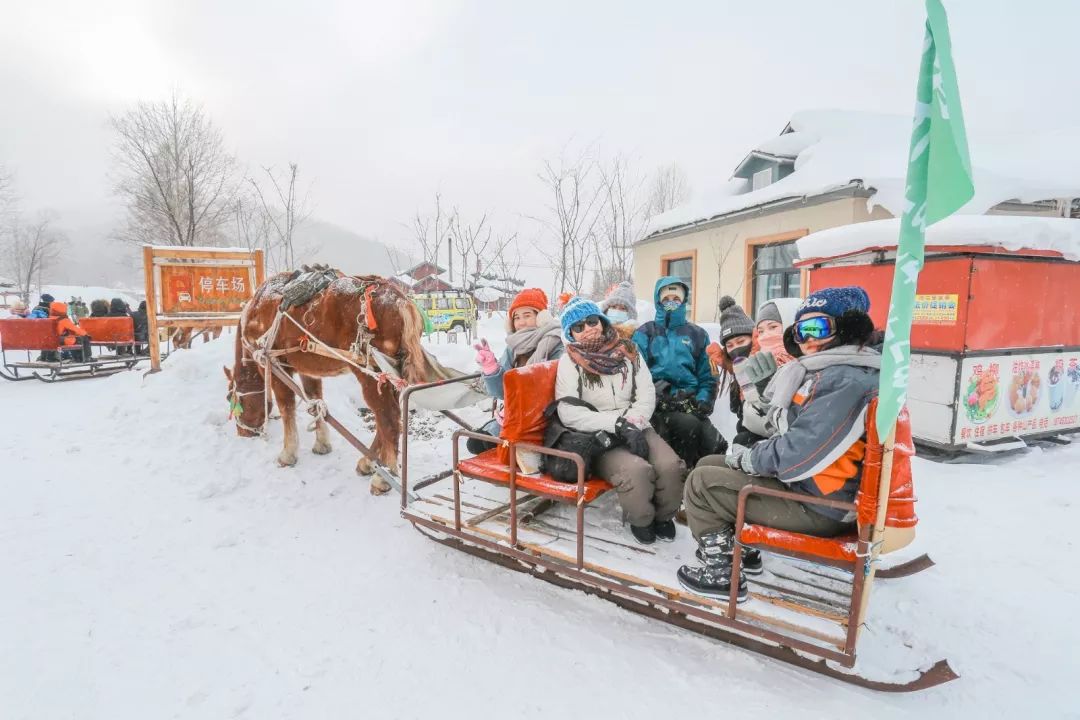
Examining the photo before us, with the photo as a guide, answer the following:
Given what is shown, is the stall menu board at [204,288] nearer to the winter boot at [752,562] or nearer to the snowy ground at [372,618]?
the snowy ground at [372,618]

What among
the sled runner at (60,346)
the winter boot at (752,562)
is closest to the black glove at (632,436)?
the winter boot at (752,562)

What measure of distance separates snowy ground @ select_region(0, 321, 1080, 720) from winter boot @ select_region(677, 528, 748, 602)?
38 cm

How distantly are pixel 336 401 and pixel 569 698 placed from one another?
16.2 ft

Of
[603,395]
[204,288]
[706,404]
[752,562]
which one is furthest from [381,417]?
[204,288]

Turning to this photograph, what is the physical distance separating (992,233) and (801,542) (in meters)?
4.49

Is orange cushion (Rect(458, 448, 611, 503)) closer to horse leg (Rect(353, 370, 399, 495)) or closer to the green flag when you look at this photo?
horse leg (Rect(353, 370, 399, 495))

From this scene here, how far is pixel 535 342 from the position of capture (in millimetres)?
3830

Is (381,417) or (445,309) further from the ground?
(445,309)

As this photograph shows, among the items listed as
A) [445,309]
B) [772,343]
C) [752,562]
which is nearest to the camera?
[752,562]

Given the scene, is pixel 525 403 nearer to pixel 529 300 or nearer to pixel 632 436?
pixel 632 436

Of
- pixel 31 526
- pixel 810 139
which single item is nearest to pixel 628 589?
pixel 31 526

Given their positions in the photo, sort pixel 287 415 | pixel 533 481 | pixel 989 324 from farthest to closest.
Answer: pixel 989 324 < pixel 287 415 < pixel 533 481

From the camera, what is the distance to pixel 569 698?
221cm

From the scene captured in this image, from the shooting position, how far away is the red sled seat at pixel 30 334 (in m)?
9.48
